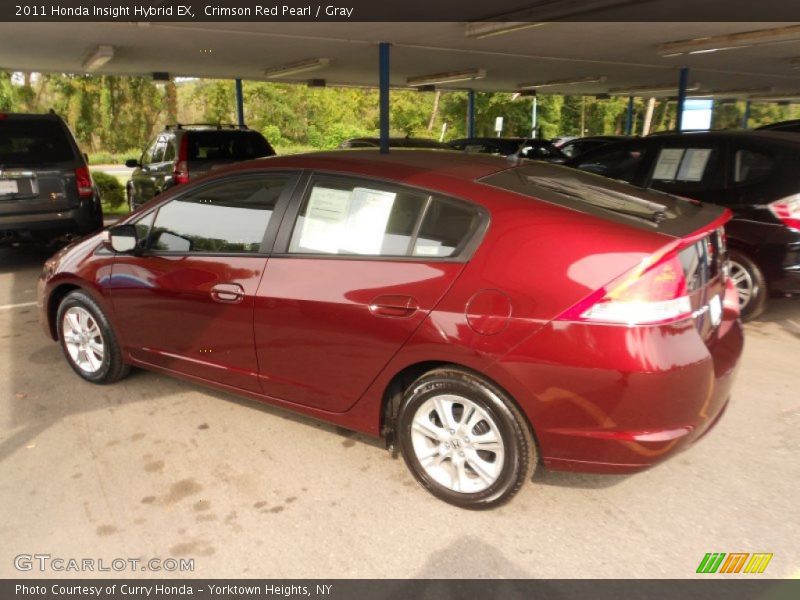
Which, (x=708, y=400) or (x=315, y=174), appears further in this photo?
(x=315, y=174)

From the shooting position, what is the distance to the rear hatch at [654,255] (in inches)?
94.8

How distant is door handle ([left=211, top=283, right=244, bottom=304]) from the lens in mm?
3295

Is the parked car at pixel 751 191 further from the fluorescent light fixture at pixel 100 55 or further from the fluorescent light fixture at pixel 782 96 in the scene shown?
the fluorescent light fixture at pixel 782 96

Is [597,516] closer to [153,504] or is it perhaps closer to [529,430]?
[529,430]

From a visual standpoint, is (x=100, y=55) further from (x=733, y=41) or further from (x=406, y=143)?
(x=733, y=41)

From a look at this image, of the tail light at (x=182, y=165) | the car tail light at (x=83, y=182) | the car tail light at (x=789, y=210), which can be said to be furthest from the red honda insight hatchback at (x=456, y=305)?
the tail light at (x=182, y=165)

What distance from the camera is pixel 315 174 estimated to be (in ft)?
10.6

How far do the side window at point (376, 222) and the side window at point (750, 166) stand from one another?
363 centimetres

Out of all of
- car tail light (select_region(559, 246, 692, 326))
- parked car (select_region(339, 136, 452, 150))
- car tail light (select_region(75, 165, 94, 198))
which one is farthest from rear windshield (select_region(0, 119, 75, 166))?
car tail light (select_region(559, 246, 692, 326))

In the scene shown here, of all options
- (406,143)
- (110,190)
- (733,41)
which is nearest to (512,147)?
(406,143)

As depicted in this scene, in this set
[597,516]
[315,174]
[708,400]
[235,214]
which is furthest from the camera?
[235,214]

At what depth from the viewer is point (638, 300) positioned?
7.88 ft
